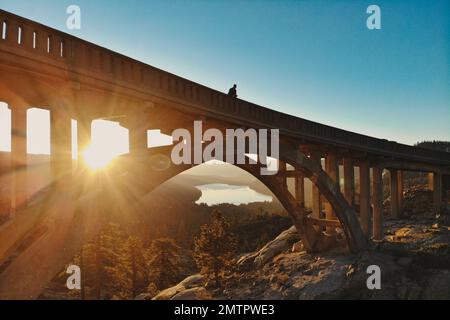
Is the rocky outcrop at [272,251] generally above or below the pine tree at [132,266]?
above

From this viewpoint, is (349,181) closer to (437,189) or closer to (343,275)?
(343,275)

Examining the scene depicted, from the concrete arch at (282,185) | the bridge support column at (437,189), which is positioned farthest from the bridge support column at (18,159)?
the bridge support column at (437,189)

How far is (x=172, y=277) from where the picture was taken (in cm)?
3772

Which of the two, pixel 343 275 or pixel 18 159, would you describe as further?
pixel 343 275

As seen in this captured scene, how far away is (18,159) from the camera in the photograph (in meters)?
8.09

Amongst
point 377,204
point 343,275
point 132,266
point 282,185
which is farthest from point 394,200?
point 132,266

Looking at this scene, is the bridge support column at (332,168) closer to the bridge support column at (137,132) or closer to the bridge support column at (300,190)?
the bridge support column at (300,190)

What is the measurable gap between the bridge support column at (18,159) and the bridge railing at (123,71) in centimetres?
164

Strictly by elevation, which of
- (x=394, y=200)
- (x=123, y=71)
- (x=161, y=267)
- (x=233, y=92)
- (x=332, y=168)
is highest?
(x=233, y=92)

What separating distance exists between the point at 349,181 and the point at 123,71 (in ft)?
65.8

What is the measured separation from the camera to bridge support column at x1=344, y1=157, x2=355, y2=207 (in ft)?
83.8

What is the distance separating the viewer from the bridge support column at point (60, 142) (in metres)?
8.57
